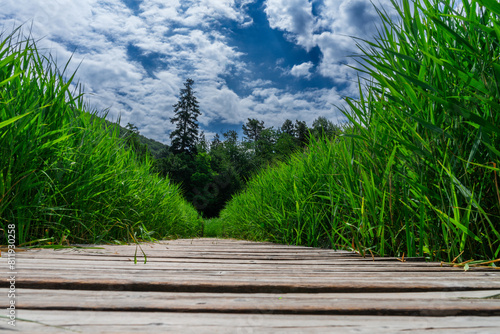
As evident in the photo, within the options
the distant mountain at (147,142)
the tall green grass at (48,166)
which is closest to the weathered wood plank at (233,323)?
the tall green grass at (48,166)

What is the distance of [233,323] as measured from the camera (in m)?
0.67

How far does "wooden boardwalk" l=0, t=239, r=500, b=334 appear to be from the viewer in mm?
654

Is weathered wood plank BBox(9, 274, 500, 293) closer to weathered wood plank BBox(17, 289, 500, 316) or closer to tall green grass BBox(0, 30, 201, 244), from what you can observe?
weathered wood plank BBox(17, 289, 500, 316)

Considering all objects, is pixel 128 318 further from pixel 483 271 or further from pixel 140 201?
pixel 140 201

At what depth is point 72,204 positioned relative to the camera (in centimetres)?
216

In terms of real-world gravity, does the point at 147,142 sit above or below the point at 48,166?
above

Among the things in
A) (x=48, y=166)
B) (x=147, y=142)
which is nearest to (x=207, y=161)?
(x=147, y=142)

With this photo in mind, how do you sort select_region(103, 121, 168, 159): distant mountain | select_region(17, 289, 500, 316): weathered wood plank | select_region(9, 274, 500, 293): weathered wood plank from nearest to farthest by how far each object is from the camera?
1. select_region(17, 289, 500, 316): weathered wood plank
2. select_region(9, 274, 500, 293): weathered wood plank
3. select_region(103, 121, 168, 159): distant mountain

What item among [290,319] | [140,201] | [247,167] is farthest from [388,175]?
[247,167]

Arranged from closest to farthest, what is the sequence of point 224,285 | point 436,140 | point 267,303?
point 267,303 → point 224,285 → point 436,140

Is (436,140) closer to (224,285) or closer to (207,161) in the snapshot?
(224,285)

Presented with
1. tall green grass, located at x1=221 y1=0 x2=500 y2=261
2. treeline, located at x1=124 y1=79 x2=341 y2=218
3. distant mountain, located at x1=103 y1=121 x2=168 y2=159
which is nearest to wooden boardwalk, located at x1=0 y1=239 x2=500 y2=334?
tall green grass, located at x1=221 y1=0 x2=500 y2=261

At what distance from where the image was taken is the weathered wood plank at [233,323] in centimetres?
63

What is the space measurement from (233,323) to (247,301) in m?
0.13
